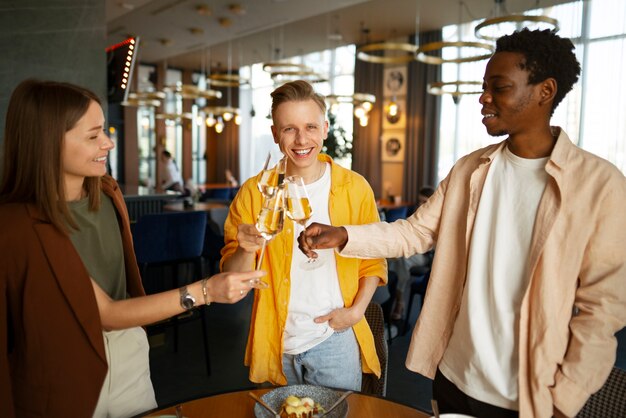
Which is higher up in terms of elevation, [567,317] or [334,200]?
[334,200]

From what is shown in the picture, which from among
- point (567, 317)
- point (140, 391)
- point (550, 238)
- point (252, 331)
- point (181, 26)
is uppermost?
point (181, 26)

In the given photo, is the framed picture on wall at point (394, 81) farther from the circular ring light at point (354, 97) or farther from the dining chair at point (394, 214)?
the dining chair at point (394, 214)

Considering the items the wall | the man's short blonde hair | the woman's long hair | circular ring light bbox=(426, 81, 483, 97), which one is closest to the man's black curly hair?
the man's short blonde hair

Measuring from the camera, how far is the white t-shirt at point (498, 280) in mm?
1279

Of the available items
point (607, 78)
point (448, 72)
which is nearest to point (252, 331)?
point (607, 78)

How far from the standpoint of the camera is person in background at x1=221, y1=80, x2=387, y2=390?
1.58 m

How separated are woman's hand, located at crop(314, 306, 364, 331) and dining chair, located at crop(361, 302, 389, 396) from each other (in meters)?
0.36

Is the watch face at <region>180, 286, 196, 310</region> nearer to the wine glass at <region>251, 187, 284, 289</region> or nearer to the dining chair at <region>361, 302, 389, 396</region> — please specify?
the wine glass at <region>251, 187, 284, 289</region>

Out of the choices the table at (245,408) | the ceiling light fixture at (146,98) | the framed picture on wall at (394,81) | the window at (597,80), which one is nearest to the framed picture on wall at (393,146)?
the framed picture on wall at (394,81)

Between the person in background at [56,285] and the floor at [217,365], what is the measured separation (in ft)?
5.72

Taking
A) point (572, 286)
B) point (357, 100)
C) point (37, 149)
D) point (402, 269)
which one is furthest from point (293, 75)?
point (572, 286)

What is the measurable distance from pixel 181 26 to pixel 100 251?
8.72 m

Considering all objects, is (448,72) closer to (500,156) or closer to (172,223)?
(172,223)

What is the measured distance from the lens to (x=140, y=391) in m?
1.49
